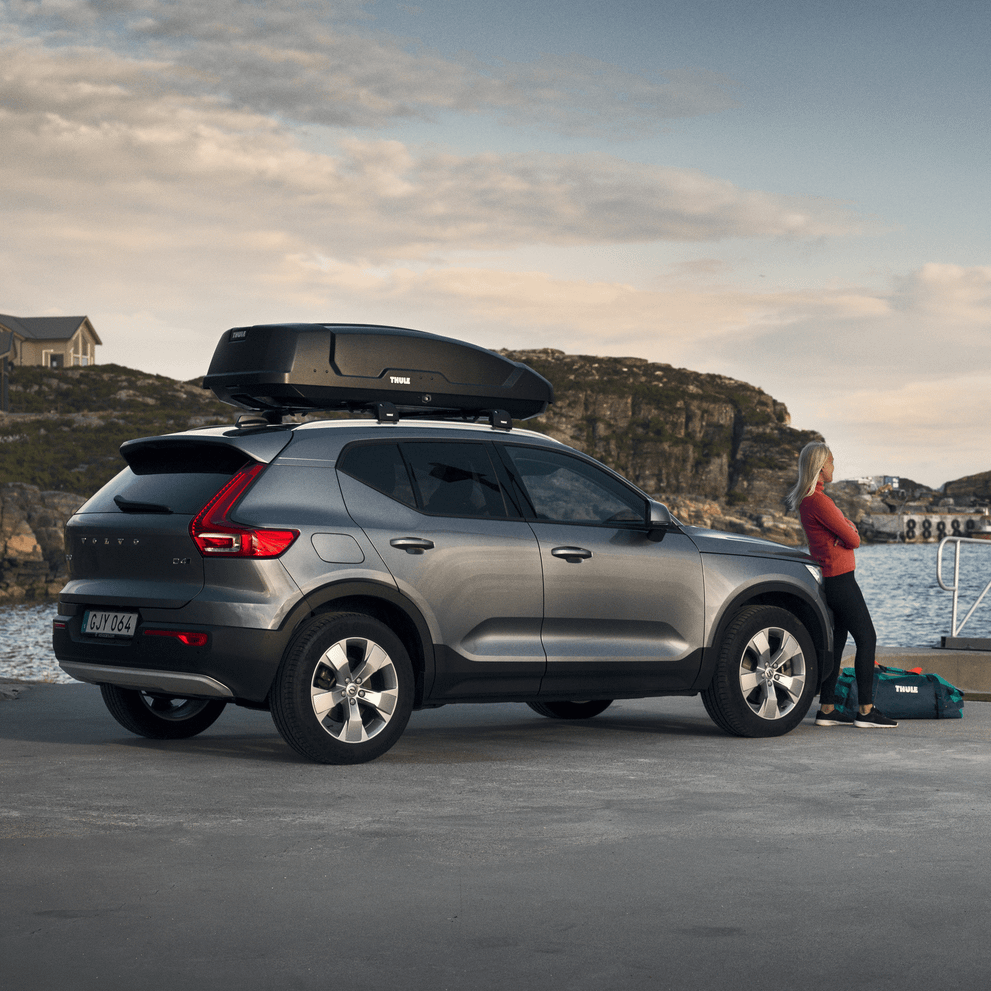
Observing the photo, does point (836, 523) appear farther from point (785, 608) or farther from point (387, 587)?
point (387, 587)

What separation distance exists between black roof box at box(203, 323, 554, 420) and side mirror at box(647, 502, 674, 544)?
1.00 meters

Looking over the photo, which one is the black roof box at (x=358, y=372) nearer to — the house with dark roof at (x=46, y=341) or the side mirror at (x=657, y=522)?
the side mirror at (x=657, y=522)

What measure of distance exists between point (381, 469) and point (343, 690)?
1.20 meters

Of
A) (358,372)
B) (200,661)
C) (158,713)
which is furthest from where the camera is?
(158,713)

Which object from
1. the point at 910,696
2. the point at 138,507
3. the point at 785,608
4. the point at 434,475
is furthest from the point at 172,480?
the point at 910,696

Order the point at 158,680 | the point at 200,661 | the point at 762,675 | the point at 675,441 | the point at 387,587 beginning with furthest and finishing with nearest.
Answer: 1. the point at 675,441
2. the point at 762,675
3. the point at 387,587
4. the point at 158,680
5. the point at 200,661

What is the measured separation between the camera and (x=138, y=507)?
7383 millimetres

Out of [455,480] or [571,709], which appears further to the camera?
[571,709]

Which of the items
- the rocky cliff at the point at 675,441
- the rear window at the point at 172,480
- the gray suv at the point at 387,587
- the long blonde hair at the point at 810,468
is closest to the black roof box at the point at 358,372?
the gray suv at the point at 387,587

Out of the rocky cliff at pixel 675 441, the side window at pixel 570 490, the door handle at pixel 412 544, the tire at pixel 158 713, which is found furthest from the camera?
the rocky cliff at pixel 675 441

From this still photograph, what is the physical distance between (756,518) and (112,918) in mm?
178355

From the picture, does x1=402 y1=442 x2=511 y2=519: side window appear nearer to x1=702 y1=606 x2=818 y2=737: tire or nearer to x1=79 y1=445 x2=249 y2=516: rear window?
x1=79 y1=445 x2=249 y2=516: rear window

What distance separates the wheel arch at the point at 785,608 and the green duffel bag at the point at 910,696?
56 centimetres

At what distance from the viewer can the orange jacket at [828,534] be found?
9.12 meters
